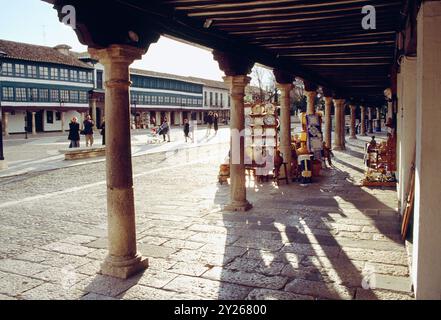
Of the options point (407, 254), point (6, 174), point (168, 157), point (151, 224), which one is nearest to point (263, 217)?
point (151, 224)

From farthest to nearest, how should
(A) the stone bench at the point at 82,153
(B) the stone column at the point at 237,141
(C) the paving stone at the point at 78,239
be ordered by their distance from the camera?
1. (A) the stone bench at the point at 82,153
2. (B) the stone column at the point at 237,141
3. (C) the paving stone at the point at 78,239

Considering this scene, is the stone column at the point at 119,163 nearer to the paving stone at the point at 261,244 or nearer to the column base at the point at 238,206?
the paving stone at the point at 261,244

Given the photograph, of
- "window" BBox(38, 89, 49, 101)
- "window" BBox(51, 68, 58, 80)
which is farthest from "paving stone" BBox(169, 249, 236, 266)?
"window" BBox(51, 68, 58, 80)

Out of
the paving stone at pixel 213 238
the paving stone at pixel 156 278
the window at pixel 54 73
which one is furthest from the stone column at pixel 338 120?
the window at pixel 54 73

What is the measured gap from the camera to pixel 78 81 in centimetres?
4288

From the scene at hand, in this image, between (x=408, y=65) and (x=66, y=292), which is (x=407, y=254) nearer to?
(x=408, y=65)

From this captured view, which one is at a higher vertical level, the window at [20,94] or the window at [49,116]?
the window at [20,94]

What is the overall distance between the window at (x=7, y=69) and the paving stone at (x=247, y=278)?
37397mm

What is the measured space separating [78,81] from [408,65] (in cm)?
4156

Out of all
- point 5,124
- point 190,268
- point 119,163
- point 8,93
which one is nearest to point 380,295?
point 190,268

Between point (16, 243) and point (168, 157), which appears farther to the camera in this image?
point (168, 157)

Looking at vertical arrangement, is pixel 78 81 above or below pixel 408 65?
above

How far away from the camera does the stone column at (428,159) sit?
3314 mm
